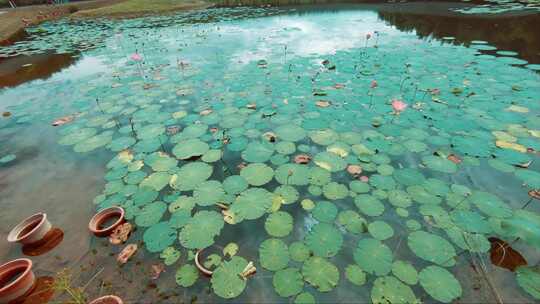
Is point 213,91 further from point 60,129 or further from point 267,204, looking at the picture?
point 267,204

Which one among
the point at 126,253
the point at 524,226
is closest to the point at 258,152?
the point at 126,253

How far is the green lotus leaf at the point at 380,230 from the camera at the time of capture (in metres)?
2.71

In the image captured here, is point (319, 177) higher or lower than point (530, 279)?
higher

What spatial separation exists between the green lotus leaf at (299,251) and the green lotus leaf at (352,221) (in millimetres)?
581

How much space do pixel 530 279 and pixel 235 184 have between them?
3.34 meters

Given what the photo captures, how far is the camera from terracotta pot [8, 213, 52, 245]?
278 cm

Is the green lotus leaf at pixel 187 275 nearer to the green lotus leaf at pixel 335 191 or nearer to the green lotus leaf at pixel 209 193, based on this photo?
the green lotus leaf at pixel 209 193

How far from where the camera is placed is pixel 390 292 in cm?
222

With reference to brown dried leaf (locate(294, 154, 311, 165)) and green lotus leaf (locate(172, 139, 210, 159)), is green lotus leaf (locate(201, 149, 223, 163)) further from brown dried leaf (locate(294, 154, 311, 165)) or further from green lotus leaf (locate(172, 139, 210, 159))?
brown dried leaf (locate(294, 154, 311, 165))

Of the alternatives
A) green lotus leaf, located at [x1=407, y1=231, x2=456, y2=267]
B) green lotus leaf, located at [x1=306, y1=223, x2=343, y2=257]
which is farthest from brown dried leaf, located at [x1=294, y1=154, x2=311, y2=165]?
green lotus leaf, located at [x1=407, y1=231, x2=456, y2=267]

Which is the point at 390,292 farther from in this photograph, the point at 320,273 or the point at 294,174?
the point at 294,174

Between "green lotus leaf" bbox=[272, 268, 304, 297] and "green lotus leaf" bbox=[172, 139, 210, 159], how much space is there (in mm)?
2477

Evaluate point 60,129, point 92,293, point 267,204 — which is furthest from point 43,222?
point 60,129

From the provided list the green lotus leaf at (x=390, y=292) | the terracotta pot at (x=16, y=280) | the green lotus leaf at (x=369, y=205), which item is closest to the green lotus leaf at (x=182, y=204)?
the terracotta pot at (x=16, y=280)
